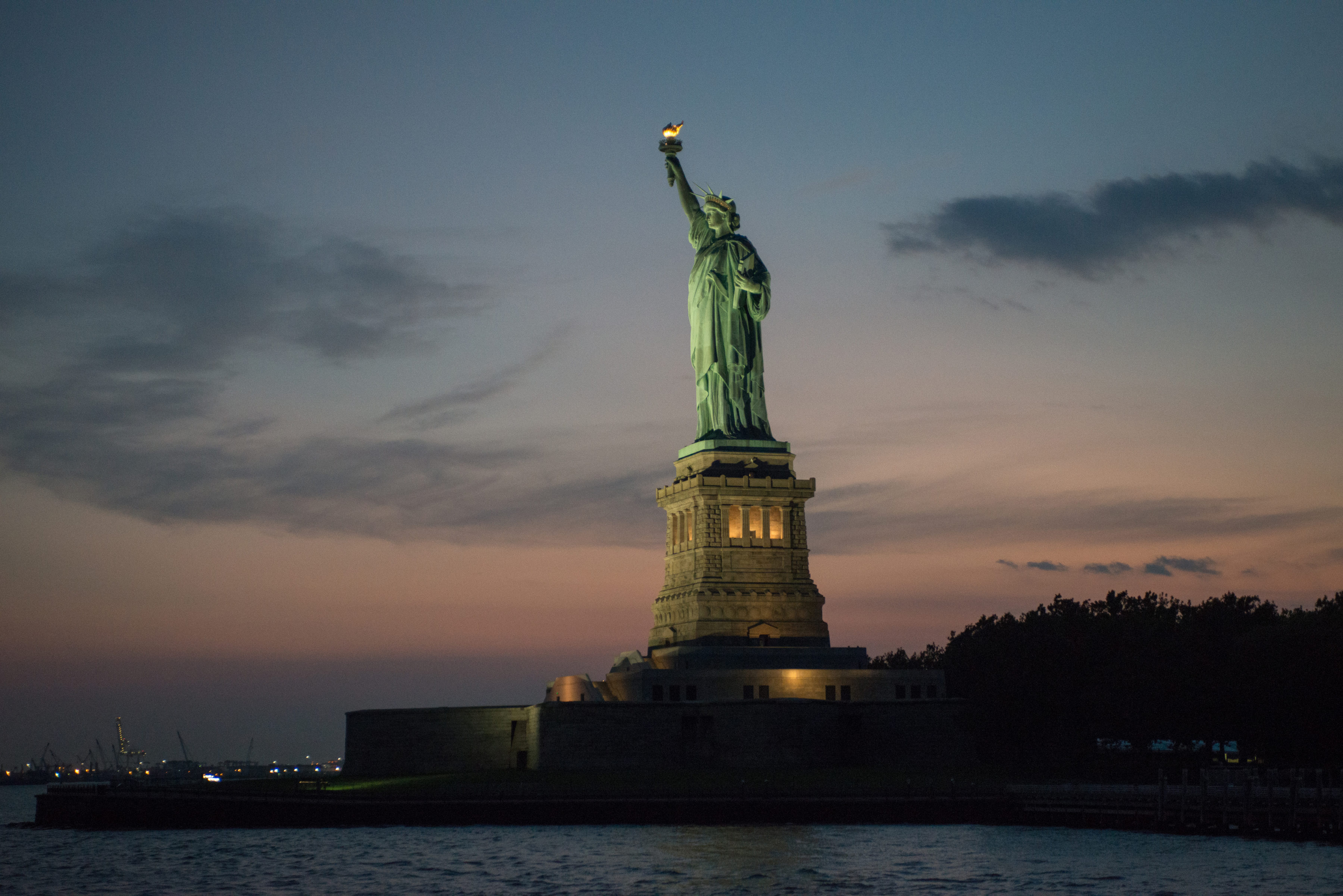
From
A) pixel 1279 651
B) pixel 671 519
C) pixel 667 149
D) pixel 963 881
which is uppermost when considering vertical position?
pixel 667 149

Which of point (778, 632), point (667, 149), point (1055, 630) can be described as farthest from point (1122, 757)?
point (667, 149)

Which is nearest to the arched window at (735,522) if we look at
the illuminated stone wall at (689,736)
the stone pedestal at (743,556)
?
the stone pedestal at (743,556)

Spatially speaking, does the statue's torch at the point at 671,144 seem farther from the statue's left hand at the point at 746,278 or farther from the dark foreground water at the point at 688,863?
the dark foreground water at the point at 688,863

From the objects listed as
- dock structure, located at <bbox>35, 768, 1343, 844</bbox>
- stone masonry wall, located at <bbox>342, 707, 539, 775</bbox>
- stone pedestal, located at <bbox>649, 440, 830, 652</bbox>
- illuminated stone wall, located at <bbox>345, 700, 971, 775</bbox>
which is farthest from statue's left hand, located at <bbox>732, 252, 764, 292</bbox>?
dock structure, located at <bbox>35, 768, 1343, 844</bbox>

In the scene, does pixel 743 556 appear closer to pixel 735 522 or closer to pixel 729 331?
pixel 735 522

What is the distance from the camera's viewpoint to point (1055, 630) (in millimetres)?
103812

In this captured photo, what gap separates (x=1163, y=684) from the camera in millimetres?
93812

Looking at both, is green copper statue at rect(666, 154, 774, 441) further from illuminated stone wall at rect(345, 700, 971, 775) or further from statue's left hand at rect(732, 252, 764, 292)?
illuminated stone wall at rect(345, 700, 971, 775)

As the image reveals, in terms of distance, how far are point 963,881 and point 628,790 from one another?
2146 cm

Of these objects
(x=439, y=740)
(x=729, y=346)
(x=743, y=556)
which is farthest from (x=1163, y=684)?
(x=439, y=740)

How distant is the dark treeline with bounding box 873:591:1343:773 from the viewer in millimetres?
86625

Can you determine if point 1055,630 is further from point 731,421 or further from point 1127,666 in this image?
point 731,421

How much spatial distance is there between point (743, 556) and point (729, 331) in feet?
39.1

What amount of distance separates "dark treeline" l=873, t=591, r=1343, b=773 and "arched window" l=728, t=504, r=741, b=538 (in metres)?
13.9
